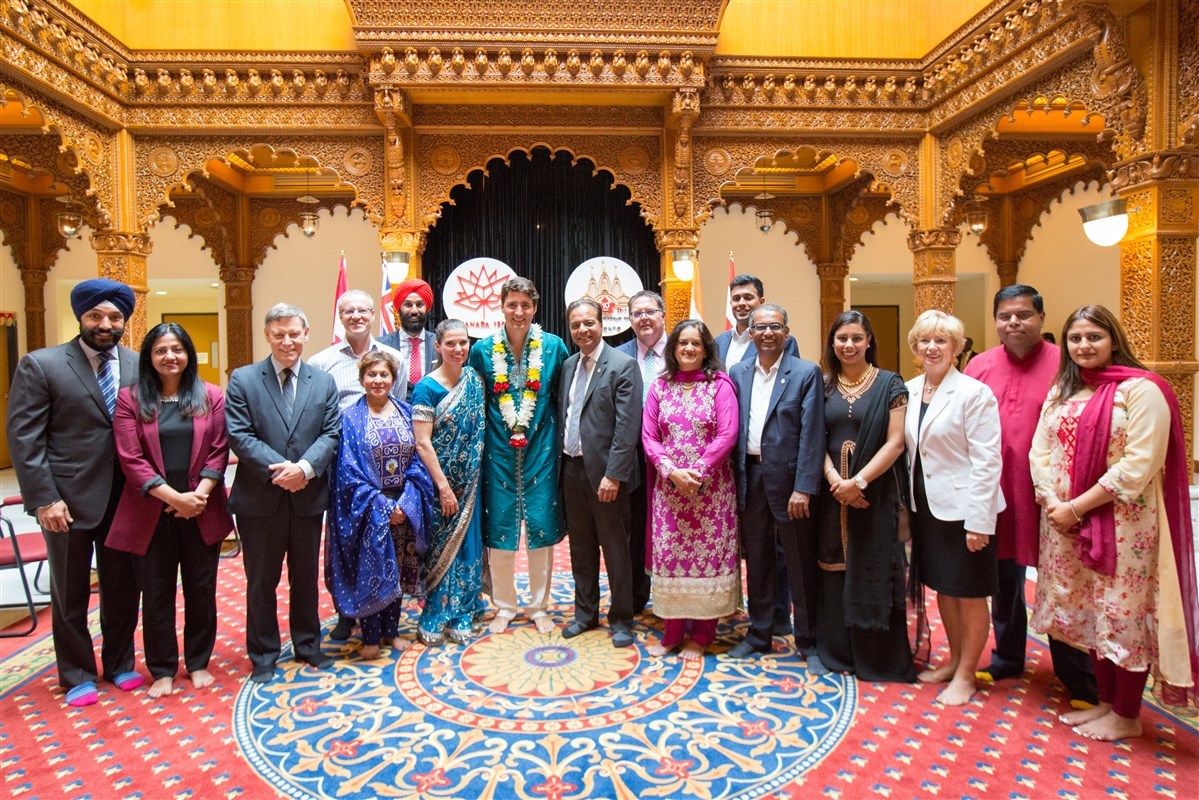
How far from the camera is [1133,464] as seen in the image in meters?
2.33

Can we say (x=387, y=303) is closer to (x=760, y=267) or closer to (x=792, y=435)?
(x=792, y=435)

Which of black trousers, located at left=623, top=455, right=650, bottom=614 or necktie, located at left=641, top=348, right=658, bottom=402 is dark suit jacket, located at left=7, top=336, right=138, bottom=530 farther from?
necktie, located at left=641, top=348, right=658, bottom=402

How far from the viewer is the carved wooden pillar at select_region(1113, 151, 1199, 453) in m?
3.93

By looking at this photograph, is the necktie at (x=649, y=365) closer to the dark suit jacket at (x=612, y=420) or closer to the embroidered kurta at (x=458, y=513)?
the dark suit jacket at (x=612, y=420)

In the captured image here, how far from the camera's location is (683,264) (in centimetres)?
621

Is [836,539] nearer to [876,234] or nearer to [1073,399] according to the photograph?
Answer: [1073,399]

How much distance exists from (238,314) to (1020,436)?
8872mm

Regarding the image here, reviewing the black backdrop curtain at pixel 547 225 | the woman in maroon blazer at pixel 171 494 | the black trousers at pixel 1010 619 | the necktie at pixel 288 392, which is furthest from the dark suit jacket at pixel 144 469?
the black backdrop curtain at pixel 547 225

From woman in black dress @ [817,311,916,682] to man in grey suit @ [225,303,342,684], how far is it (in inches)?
81.4

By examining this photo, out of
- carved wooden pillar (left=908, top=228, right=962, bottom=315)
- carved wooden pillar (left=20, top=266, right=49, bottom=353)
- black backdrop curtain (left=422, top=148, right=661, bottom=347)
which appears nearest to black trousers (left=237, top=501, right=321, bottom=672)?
black backdrop curtain (left=422, top=148, right=661, bottom=347)

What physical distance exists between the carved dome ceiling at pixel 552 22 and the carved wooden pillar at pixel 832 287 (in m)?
3.41

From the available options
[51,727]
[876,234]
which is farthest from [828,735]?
[876,234]

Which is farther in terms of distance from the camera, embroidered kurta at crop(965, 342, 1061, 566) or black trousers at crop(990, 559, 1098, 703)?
black trousers at crop(990, 559, 1098, 703)

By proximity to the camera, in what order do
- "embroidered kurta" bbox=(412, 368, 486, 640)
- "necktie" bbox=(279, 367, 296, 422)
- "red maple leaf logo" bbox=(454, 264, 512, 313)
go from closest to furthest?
"necktie" bbox=(279, 367, 296, 422), "embroidered kurta" bbox=(412, 368, 486, 640), "red maple leaf logo" bbox=(454, 264, 512, 313)
